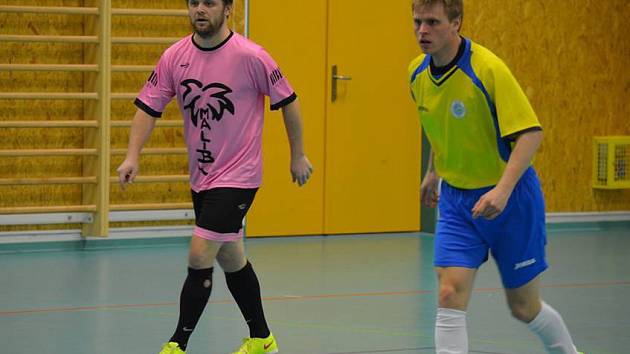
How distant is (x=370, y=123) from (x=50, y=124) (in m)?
3.00

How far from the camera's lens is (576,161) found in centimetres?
1209

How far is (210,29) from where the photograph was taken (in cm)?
536

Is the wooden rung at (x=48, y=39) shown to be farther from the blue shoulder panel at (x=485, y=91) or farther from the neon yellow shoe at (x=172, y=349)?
the blue shoulder panel at (x=485, y=91)

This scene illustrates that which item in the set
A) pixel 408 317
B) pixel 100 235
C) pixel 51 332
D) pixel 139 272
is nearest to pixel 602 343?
pixel 408 317

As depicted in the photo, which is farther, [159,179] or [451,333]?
[159,179]

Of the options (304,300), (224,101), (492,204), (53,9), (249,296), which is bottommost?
(304,300)

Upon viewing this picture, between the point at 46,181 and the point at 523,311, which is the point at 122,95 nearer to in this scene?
the point at 46,181

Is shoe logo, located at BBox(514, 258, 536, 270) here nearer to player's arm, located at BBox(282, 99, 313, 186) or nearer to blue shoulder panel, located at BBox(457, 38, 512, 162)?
blue shoulder panel, located at BBox(457, 38, 512, 162)

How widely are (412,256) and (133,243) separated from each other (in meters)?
2.22

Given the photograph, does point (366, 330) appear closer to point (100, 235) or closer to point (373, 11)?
point (100, 235)

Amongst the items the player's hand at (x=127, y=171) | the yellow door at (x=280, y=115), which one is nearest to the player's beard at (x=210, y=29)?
the player's hand at (x=127, y=171)

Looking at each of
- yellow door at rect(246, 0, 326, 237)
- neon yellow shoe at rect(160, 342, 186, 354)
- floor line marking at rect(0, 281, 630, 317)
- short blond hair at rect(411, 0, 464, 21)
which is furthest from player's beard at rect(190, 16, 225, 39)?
yellow door at rect(246, 0, 326, 237)

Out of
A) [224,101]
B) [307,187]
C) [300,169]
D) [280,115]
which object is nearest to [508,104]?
[300,169]

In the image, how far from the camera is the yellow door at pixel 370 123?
35.6ft
